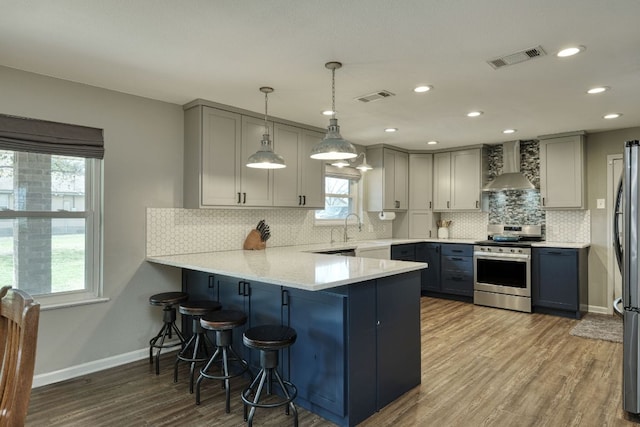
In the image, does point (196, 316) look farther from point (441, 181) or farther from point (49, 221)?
point (441, 181)

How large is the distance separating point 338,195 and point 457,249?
1980 mm

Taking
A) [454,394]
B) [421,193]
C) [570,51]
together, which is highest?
[570,51]

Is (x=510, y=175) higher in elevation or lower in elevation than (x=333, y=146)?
higher

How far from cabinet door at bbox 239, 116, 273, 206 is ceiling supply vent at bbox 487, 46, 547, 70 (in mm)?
2380

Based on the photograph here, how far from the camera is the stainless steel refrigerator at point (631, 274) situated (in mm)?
2479

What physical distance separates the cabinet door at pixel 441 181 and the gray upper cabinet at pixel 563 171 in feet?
4.60

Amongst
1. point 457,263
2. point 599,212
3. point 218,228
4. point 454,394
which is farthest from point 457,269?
point 218,228

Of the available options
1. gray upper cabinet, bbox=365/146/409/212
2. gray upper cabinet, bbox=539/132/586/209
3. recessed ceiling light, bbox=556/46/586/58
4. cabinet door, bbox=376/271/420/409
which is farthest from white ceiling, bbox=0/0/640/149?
gray upper cabinet, bbox=365/146/409/212

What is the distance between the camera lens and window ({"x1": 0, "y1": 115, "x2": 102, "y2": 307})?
3012 millimetres

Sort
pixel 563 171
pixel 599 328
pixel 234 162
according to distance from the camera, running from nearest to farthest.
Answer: pixel 234 162, pixel 599 328, pixel 563 171

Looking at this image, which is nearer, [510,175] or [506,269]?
[506,269]

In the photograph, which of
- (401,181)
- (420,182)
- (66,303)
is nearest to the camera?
(66,303)

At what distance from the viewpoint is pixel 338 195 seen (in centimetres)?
588

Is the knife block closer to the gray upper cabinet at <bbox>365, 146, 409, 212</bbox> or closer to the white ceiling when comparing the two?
the white ceiling
